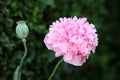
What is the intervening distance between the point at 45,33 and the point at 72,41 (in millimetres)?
636

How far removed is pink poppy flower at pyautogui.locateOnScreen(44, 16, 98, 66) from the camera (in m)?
1.65

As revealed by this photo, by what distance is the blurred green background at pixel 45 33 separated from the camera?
2.04 m

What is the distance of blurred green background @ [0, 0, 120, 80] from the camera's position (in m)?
2.04

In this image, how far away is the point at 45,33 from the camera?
7.43 ft

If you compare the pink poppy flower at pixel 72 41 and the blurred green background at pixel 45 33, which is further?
the blurred green background at pixel 45 33

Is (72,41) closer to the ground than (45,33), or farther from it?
closer to the ground

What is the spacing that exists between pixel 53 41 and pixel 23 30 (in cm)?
12

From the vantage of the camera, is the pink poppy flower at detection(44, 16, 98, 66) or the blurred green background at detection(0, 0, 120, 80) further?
the blurred green background at detection(0, 0, 120, 80)

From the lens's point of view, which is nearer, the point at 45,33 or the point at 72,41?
the point at 72,41

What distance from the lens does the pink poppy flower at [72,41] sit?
5.40 ft

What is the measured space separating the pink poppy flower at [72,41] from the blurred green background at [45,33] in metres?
0.41

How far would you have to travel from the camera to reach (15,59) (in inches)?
81.0

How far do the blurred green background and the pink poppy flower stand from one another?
16.0 inches

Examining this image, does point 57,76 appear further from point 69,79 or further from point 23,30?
point 23,30
